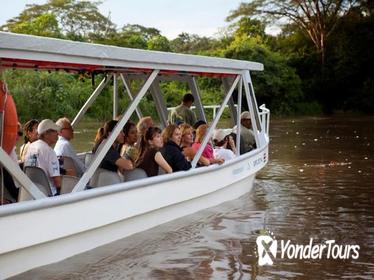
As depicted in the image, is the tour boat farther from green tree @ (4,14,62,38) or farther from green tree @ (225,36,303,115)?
green tree @ (225,36,303,115)

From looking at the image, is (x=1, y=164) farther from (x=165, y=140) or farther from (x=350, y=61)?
(x=350, y=61)

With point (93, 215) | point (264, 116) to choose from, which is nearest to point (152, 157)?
point (93, 215)

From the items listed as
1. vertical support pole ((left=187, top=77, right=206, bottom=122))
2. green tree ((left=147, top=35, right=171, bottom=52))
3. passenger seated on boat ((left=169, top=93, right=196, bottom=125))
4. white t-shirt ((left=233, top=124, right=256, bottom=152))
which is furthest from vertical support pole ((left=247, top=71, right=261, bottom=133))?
green tree ((left=147, top=35, right=171, bottom=52))

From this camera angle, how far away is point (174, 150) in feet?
30.6

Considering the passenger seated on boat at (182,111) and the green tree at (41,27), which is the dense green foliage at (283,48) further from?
the passenger seated on boat at (182,111)

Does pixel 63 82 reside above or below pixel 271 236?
above

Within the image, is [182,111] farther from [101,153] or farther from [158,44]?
[158,44]

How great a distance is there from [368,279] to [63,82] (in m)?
28.2

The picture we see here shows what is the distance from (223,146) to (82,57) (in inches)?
211

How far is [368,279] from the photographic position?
7.33 metres

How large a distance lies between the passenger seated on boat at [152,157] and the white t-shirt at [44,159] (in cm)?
129

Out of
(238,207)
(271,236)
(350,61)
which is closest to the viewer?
(271,236)

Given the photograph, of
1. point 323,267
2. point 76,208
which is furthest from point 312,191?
point 76,208

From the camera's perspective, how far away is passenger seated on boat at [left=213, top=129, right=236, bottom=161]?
1139cm
